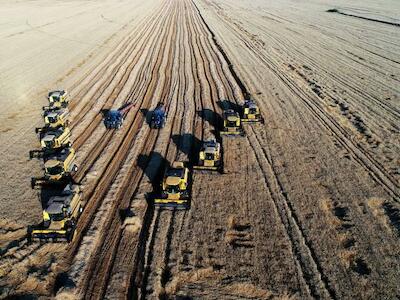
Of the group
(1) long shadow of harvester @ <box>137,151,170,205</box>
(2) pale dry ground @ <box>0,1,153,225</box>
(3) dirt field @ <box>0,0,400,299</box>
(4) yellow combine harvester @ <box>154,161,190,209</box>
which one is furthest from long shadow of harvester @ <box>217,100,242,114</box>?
(4) yellow combine harvester @ <box>154,161,190,209</box>

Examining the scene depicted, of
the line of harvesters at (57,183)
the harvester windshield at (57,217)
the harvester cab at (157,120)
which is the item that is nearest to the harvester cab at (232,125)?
the harvester cab at (157,120)

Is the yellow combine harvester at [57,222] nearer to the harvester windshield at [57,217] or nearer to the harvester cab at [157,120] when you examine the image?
the harvester windshield at [57,217]

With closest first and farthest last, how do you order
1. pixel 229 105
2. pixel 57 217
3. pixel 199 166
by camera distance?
pixel 57 217, pixel 199 166, pixel 229 105

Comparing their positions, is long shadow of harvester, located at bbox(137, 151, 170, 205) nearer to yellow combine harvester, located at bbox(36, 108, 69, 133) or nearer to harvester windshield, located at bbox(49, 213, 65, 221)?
harvester windshield, located at bbox(49, 213, 65, 221)

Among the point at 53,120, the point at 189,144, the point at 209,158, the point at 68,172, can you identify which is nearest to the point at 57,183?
the point at 68,172

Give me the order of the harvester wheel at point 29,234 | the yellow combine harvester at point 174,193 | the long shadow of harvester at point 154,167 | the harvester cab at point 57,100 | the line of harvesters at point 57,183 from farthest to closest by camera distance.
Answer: the harvester cab at point 57,100, the long shadow of harvester at point 154,167, the yellow combine harvester at point 174,193, the harvester wheel at point 29,234, the line of harvesters at point 57,183

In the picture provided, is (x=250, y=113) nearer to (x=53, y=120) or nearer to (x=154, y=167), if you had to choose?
(x=154, y=167)

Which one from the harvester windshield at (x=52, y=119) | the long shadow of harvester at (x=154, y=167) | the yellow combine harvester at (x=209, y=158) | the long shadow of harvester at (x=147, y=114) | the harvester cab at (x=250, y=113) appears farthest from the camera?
the long shadow of harvester at (x=147, y=114)
